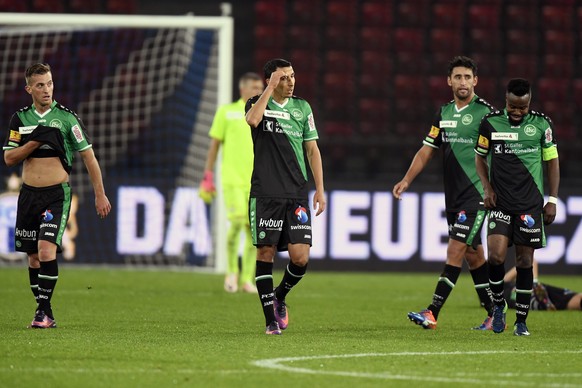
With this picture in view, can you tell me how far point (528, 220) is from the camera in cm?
819

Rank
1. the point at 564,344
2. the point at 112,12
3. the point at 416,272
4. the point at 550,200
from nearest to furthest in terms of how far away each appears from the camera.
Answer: the point at 564,344 → the point at 550,200 → the point at 416,272 → the point at 112,12

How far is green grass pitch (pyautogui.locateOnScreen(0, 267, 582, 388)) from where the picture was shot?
5.88 m

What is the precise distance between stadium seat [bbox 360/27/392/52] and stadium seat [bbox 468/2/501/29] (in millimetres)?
1402

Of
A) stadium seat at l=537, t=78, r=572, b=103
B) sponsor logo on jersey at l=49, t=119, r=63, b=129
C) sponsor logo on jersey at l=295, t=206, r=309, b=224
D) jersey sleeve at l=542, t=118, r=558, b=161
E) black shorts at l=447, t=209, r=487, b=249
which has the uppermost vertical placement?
stadium seat at l=537, t=78, r=572, b=103

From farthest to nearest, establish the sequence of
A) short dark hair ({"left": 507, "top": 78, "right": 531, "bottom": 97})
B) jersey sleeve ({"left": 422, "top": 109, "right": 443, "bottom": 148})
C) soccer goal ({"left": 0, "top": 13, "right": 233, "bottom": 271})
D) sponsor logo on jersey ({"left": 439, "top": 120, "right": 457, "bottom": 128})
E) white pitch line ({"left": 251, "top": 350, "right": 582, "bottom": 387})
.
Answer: soccer goal ({"left": 0, "top": 13, "right": 233, "bottom": 271}) → jersey sleeve ({"left": 422, "top": 109, "right": 443, "bottom": 148}) → sponsor logo on jersey ({"left": 439, "top": 120, "right": 457, "bottom": 128}) → short dark hair ({"left": 507, "top": 78, "right": 531, "bottom": 97}) → white pitch line ({"left": 251, "top": 350, "right": 582, "bottom": 387})

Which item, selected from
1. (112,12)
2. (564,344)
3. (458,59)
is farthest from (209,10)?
(564,344)

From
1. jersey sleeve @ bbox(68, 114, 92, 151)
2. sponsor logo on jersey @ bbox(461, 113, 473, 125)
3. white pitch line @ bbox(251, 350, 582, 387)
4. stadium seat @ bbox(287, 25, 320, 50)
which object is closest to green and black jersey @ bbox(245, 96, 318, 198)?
jersey sleeve @ bbox(68, 114, 92, 151)

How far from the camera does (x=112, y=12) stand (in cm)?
1928

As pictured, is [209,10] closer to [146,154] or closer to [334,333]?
[146,154]

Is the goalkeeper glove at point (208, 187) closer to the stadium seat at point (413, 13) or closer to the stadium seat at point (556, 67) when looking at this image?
the stadium seat at point (413, 13)

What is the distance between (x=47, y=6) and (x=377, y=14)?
5178 millimetres

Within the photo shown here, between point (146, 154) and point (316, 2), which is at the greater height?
point (316, 2)

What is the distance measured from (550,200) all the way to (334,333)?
1707 millimetres

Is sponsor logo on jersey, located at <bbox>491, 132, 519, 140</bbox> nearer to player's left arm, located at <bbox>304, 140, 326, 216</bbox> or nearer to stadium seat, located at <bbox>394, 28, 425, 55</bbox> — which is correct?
player's left arm, located at <bbox>304, 140, 326, 216</bbox>
